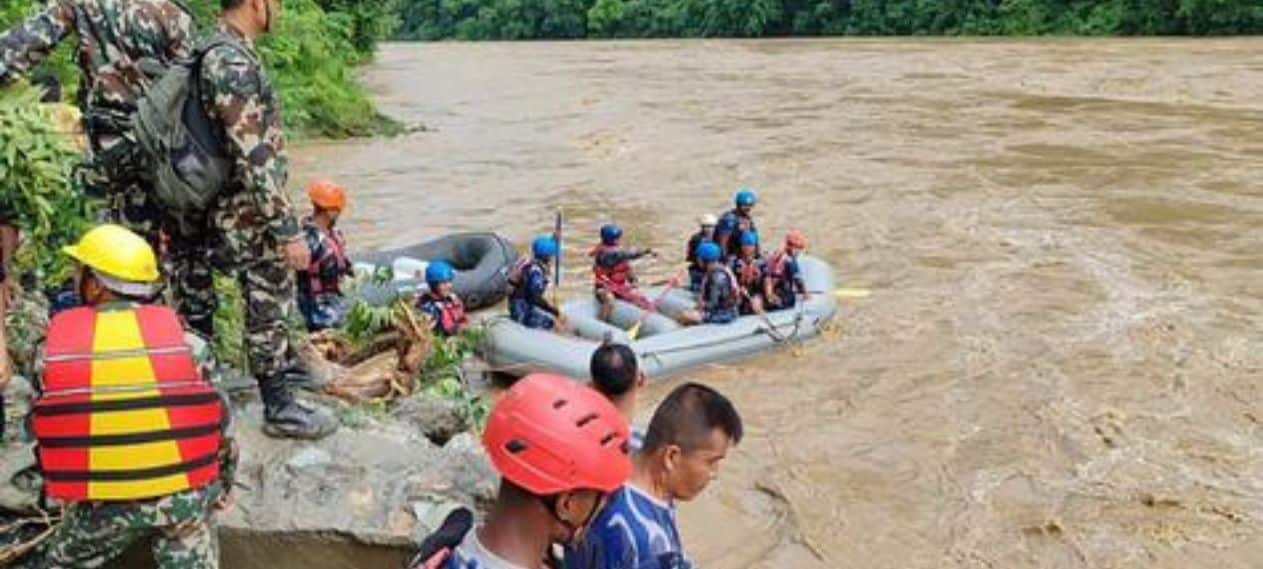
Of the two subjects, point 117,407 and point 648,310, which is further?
point 648,310

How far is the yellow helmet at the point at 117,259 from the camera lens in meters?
2.83

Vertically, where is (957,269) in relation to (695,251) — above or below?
below

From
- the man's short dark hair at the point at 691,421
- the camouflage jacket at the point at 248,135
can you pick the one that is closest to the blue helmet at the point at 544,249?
the camouflage jacket at the point at 248,135

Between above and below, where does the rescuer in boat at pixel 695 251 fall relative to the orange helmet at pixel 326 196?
below

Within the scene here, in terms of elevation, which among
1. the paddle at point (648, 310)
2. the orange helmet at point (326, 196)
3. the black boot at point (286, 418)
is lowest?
the paddle at point (648, 310)

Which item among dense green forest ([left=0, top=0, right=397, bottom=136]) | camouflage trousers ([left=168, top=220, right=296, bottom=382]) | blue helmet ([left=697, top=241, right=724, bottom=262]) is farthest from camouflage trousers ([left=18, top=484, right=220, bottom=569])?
dense green forest ([left=0, top=0, right=397, bottom=136])

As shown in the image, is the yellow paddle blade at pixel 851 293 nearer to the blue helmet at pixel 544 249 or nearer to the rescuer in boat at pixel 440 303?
the blue helmet at pixel 544 249

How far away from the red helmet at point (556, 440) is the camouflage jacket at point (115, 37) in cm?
236

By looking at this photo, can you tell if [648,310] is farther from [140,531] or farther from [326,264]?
[140,531]

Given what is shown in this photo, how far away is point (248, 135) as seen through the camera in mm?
3553

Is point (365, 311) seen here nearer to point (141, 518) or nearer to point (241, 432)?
Answer: point (241, 432)

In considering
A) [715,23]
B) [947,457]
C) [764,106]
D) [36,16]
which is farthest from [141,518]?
[715,23]

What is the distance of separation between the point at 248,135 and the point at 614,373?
119cm

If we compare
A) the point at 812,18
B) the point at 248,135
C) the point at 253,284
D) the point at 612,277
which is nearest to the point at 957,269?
the point at 612,277
